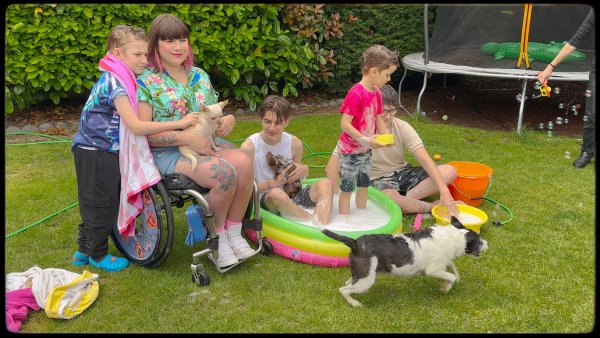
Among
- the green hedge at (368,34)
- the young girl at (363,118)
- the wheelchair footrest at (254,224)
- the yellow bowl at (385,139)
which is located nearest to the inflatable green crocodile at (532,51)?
the green hedge at (368,34)

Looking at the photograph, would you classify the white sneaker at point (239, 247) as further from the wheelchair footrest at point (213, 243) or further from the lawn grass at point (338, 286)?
the wheelchair footrest at point (213, 243)

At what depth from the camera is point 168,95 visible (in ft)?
10.5

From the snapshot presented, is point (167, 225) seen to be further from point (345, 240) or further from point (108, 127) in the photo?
point (345, 240)

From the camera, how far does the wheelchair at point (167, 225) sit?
3061 mm

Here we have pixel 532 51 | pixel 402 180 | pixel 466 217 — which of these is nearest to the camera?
pixel 466 217

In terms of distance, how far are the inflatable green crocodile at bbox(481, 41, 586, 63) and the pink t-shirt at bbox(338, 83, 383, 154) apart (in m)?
4.56

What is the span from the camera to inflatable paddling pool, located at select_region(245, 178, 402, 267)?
337cm

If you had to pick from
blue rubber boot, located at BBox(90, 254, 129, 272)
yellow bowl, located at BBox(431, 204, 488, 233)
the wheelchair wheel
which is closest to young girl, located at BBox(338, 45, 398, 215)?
yellow bowl, located at BBox(431, 204, 488, 233)

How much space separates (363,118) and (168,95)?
120cm

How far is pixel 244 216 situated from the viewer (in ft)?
11.7

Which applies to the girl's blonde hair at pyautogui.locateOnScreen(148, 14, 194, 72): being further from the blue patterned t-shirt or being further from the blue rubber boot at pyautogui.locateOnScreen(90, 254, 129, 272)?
the blue rubber boot at pyautogui.locateOnScreen(90, 254, 129, 272)

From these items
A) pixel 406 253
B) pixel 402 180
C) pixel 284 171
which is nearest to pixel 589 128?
pixel 402 180

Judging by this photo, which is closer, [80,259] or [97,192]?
[97,192]

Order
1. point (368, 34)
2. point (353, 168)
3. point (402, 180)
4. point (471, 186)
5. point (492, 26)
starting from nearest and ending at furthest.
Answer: point (353, 168), point (471, 186), point (402, 180), point (368, 34), point (492, 26)
